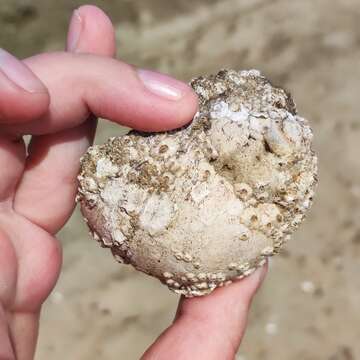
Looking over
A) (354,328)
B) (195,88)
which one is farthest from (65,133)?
(354,328)

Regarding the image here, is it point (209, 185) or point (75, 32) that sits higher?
point (75, 32)

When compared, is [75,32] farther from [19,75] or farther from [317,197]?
[317,197]

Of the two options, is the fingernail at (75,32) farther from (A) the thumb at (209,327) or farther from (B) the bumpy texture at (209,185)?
(A) the thumb at (209,327)

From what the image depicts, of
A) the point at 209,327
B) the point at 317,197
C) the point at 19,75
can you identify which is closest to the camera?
the point at 19,75

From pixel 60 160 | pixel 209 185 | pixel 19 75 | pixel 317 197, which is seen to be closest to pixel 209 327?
pixel 209 185

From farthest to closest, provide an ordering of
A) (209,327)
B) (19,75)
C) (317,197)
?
(317,197), (209,327), (19,75)

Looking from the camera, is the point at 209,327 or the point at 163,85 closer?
the point at 163,85

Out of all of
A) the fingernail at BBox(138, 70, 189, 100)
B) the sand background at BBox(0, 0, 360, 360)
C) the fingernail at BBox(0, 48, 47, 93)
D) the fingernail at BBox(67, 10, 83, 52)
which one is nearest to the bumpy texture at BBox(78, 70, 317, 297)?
the fingernail at BBox(138, 70, 189, 100)

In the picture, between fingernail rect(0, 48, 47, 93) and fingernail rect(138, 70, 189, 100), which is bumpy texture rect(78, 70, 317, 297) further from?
fingernail rect(0, 48, 47, 93)
